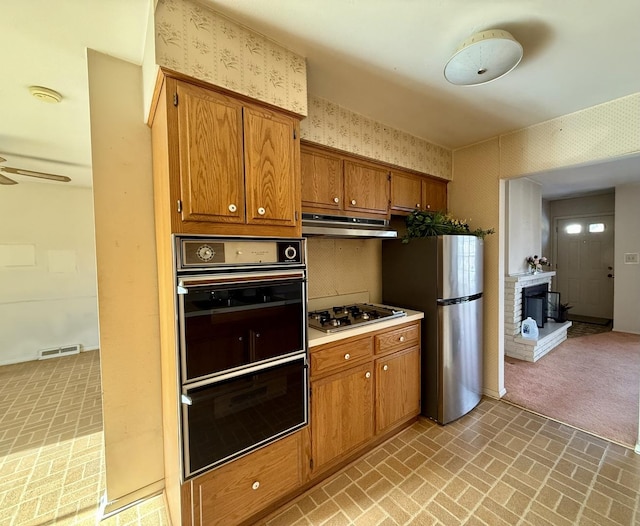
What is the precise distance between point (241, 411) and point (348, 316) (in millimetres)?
1088

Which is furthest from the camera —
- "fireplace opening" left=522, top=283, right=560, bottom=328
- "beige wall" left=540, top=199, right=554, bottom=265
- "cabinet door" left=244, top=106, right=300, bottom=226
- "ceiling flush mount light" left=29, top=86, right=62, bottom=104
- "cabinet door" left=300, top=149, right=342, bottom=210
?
"beige wall" left=540, top=199, right=554, bottom=265

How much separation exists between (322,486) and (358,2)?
8.83ft

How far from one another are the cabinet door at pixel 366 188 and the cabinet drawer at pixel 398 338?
1036 millimetres

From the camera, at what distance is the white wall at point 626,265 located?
4.71 meters

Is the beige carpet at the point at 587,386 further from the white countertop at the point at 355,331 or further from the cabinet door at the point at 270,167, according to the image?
the cabinet door at the point at 270,167

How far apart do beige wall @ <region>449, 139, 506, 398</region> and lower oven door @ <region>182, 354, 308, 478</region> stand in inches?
86.7

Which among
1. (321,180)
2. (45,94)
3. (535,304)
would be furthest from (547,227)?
(45,94)

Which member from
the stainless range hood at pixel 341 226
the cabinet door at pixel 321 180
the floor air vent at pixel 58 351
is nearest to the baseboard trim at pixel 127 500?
the stainless range hood at pixel 341 226

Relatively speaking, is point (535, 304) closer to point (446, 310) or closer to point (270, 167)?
point (446, 310)

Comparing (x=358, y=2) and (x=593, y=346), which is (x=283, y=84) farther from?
(x=593, y=346)

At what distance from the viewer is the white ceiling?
4.24 ft

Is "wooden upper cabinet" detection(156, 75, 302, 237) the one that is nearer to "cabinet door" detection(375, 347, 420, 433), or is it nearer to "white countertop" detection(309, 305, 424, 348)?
"white countertop" detection(309, 305, 424, 348)

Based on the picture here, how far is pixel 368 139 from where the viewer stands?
2.36 m

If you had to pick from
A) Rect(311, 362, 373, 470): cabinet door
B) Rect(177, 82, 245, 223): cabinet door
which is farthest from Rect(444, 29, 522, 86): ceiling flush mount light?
Rect(311, 362, 373, 470): cabinet door
